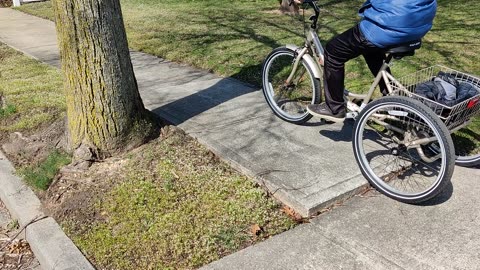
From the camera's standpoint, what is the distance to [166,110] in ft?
17.1

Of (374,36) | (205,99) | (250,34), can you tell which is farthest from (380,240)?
(250,34)

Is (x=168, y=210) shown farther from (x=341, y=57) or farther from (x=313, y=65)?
(x=313, y=65)

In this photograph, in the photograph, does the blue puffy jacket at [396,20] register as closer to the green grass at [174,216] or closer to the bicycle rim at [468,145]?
the bicycle rim at [468,145]

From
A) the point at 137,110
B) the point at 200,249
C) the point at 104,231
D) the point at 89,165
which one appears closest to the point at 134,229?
the point at 104,231

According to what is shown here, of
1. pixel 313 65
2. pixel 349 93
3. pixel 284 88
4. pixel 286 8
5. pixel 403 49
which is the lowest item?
pixel 286 8

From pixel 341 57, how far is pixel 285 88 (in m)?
1.15

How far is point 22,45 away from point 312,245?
7.92m

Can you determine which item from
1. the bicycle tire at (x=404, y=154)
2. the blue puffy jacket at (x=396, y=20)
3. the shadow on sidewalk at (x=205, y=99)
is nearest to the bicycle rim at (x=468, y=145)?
the bicycle tire at (x=404, y=154)

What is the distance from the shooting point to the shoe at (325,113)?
405 cm

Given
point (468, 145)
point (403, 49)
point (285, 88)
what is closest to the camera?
point (403, 49)

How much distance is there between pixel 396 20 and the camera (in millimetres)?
3373

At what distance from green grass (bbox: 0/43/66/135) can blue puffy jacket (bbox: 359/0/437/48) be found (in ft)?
11.2

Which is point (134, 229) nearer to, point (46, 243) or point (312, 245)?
point (46, 243)

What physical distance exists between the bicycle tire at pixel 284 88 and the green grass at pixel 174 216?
1.08m
